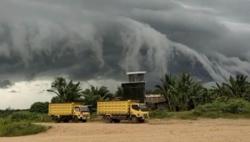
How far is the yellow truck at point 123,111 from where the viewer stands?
59.8 m

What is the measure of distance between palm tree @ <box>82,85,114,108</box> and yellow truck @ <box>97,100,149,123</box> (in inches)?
854

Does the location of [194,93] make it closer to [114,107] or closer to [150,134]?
[114,107]

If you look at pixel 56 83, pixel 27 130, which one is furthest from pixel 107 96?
pixel 27 130

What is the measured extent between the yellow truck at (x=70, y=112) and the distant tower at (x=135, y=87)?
23.3 feet

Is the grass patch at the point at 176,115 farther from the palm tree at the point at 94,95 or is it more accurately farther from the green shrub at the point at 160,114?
the palm tree at the point at 94,95

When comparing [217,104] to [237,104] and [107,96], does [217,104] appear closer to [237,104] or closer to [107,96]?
[237,104]

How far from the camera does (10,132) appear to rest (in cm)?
4712

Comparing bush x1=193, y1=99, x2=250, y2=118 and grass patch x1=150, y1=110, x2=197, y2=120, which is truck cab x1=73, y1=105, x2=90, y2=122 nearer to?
grass patch x1=150, y1=110, x2=197, y2=120

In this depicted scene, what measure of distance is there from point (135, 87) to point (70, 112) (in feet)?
33.5

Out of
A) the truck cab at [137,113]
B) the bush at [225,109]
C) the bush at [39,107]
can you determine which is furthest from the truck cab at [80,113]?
the bush at [39,107]

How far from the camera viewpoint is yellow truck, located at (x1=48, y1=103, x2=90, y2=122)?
221 ft

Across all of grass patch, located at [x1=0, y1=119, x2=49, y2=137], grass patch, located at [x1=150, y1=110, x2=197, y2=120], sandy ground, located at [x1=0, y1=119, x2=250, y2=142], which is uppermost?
grass patch, located at [x1=150, y1=110, x2=197, y2=120]

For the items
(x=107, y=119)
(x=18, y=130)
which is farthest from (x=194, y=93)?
(x=18, y=130)

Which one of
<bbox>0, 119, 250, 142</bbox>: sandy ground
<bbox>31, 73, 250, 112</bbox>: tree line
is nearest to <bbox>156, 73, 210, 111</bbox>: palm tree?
<bbox>31, 73, 250, 112</bbox>: tree line
